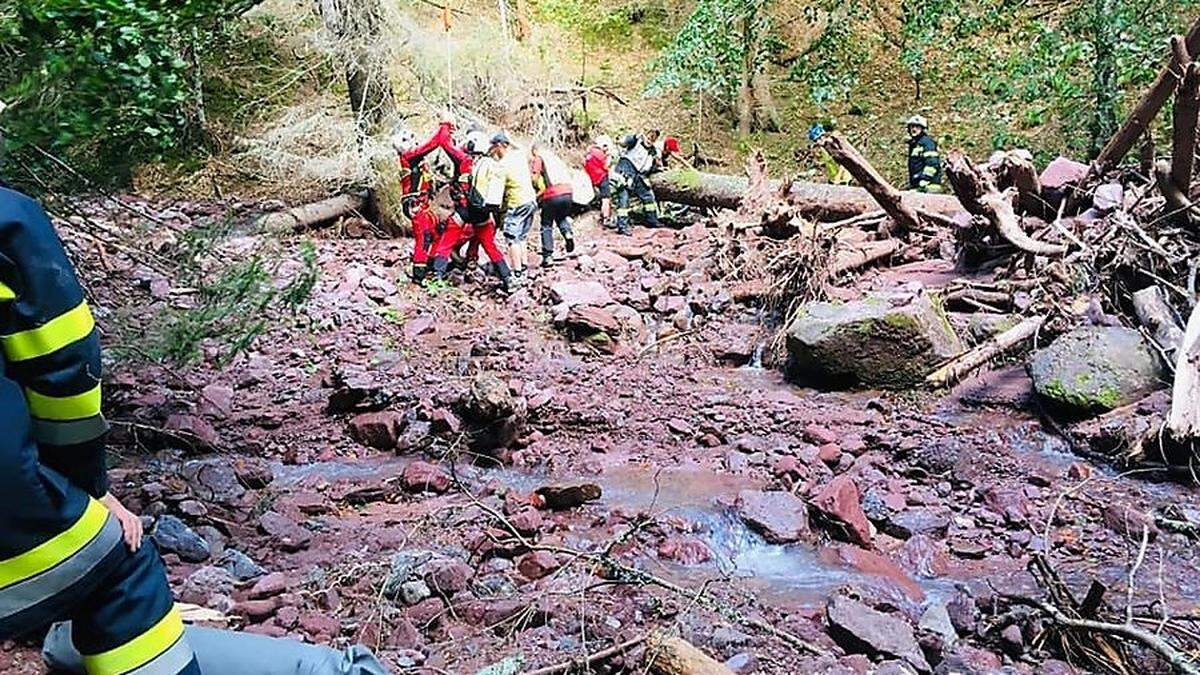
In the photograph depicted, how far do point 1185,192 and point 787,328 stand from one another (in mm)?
3481

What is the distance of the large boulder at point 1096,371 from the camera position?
A: 6.41 metres

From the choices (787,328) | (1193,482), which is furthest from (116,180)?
(1193,482)

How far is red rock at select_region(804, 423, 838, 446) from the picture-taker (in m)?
6.77

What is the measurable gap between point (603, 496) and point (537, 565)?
174 cm

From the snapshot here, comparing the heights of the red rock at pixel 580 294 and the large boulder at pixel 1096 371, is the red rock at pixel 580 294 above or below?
below

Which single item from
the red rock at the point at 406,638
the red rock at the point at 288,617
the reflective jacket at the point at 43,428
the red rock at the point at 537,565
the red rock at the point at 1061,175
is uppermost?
the reflective jacket at the point at 43,428

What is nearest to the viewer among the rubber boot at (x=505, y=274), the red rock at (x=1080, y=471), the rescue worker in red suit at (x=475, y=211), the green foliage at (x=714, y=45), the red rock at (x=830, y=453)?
the red rock at (x=1080, y=471)

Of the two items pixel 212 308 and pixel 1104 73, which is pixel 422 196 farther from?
pixel 1104 73

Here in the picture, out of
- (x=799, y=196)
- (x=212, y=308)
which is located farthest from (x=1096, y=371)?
(x=799, y=196)

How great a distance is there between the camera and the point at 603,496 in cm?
605

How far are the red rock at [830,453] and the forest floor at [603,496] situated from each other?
0.9 inches

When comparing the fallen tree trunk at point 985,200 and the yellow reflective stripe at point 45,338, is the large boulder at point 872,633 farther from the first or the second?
the fallen tree trunk at point 985,200

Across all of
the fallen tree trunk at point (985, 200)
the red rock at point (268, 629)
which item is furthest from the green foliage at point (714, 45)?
the red rock at point (268, 629)

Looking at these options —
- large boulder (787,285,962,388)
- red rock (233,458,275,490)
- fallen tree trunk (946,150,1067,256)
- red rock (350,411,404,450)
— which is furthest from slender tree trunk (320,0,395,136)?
fallen tree trunk (946,150,1067,256)
